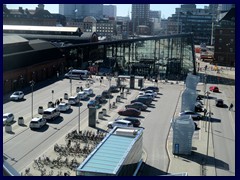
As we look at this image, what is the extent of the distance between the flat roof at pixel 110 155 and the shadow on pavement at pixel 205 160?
1.58 m

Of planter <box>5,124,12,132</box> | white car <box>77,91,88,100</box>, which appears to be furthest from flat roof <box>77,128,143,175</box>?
white car <box>77,91,88,100</box>

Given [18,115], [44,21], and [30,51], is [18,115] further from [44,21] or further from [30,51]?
[44,21]

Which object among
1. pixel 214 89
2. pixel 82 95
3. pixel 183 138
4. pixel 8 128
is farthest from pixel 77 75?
pixel 183 138

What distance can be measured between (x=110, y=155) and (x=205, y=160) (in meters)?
3.10

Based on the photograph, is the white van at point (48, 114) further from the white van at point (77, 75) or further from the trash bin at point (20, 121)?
the white van at point (77, 75)

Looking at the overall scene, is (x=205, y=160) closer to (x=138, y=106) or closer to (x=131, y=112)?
(x=131, y=112)

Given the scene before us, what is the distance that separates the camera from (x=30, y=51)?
22094 mm

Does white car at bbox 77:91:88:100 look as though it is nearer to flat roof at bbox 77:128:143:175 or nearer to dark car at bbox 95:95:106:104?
dark car at bbox 95:95:106:104

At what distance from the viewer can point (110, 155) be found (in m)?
8.73

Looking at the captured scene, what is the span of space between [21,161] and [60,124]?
3544 millimetres

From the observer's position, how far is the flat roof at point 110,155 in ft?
26.0

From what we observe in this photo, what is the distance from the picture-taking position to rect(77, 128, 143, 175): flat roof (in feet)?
26.0

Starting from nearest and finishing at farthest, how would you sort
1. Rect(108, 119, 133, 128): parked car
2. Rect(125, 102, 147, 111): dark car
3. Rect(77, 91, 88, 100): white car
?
Rect(108, 119, 133, 128): parked car
Rect(125, 102, 147, 111): dark car
Rect(77, 91, 88, 100): white car

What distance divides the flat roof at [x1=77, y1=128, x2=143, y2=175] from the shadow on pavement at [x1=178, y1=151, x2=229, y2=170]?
158 centimetres
